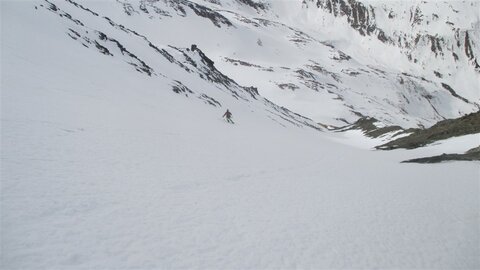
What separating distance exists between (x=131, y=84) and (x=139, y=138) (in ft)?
52.9

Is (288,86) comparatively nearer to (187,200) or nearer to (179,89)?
(179,89)

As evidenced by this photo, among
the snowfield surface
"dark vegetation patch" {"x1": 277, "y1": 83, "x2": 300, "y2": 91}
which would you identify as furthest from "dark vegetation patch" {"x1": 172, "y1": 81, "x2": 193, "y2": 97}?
"dark vegetation patch" {"x1": 277, "y1": 83, "x2": 300, "y2": 91}

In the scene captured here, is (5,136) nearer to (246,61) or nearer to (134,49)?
(134,49)

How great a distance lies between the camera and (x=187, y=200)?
9883 mm

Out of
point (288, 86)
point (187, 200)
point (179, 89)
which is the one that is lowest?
point (288, 86)

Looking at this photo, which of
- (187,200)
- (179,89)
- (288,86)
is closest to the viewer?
(187,200)

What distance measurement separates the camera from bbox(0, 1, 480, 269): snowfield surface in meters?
7.03

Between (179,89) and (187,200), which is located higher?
(187,200)

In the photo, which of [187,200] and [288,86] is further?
[288,86]

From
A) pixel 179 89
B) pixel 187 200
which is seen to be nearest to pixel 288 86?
pixel 179 89

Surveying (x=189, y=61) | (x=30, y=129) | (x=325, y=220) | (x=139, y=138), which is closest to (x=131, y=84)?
(x=139, y=138)

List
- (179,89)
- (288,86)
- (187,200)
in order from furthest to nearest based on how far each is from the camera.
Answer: (288,86)
(179,89)
(187,200)

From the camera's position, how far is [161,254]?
22.7 feet

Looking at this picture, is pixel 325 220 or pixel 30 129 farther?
pixel 30 129
